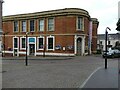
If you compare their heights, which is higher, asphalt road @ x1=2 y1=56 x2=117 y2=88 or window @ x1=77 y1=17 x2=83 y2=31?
window @ x1=77 y1=17 x2=83 y2=31

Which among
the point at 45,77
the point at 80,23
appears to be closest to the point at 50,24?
the point at 80,23

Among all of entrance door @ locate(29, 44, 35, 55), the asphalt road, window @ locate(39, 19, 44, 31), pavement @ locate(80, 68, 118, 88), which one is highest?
window @ locate(39, 19, 44, 31)

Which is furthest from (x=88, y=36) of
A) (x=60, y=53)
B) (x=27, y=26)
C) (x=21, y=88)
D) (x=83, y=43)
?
(x=21, y=88)

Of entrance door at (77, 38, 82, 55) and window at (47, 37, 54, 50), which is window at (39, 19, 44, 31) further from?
entrance door at (77, 38, 82, 55)

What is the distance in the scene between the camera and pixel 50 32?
46.1 metres

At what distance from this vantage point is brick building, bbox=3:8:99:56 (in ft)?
144

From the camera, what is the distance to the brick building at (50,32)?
144 ft

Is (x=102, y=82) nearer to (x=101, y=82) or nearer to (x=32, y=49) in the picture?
(x=101, y=82)

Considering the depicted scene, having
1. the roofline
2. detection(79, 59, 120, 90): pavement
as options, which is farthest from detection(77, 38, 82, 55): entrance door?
detection(79, 59, 120, 90): pavement

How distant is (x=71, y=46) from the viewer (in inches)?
1715

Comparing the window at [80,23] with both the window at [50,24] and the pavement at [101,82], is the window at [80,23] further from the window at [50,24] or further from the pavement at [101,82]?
the pavement at [101,82]

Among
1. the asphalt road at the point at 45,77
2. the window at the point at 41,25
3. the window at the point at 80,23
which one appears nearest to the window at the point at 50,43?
the window at the point at 41,25

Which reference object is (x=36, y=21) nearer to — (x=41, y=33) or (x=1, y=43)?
(x=41, y=33)

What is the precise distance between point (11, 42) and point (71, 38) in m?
14.5
